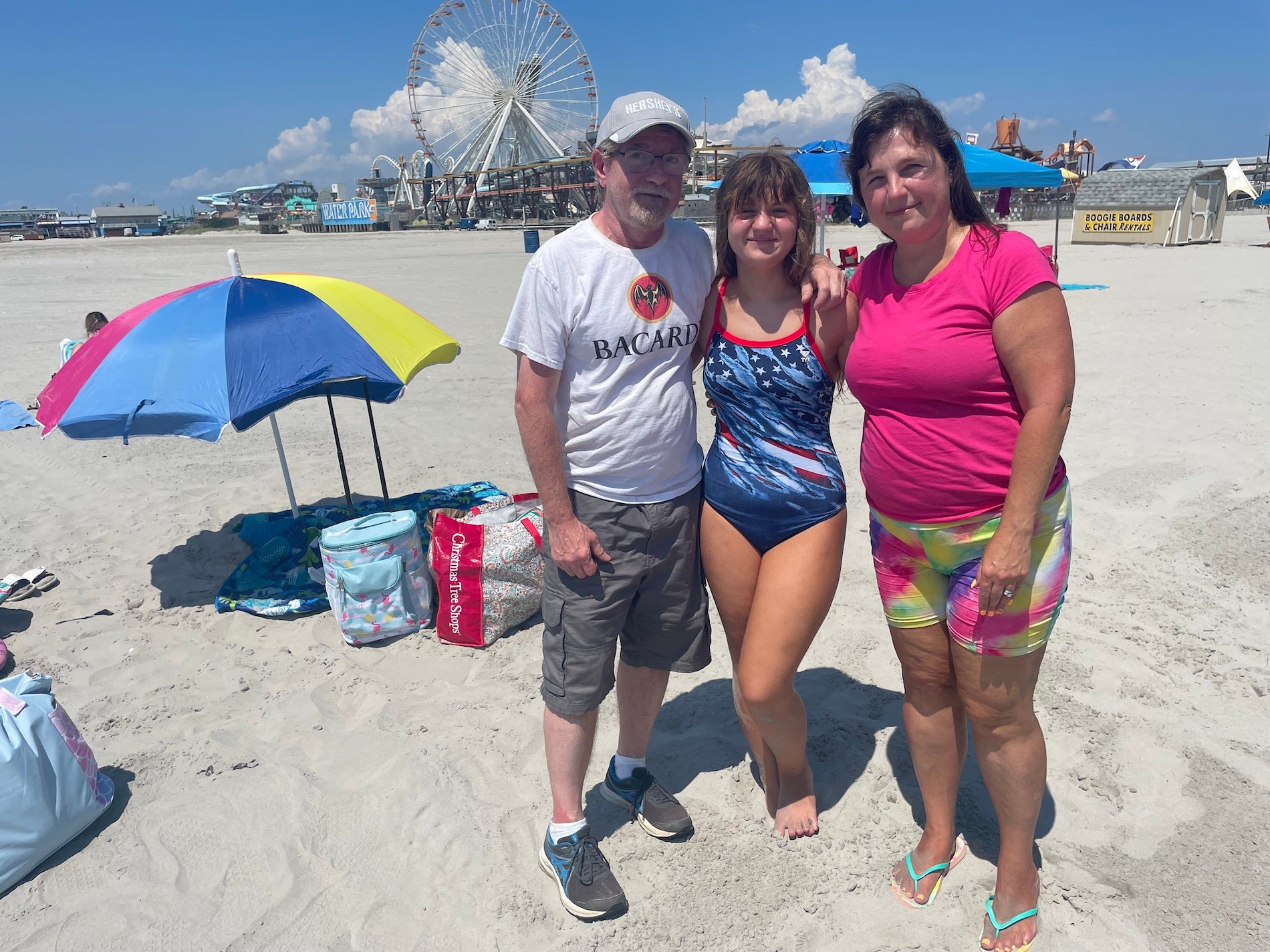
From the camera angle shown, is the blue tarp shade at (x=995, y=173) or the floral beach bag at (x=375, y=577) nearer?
the floral beach bag at (x=375, y=577)

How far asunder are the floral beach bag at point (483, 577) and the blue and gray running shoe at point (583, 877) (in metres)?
1.39

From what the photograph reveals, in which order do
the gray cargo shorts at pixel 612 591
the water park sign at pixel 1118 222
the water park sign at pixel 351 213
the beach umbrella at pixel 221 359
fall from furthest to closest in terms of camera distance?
1. the water park sign at pixel 351 213
2. the water park sign at pixel 1118 222
3. the beach umbrella at pixel 221 359
4. the gray cargo shorts at pixel 612 591

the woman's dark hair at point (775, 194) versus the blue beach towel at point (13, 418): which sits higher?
the woman's dark hair at point (775, 194)

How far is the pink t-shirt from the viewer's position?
66.3 inches

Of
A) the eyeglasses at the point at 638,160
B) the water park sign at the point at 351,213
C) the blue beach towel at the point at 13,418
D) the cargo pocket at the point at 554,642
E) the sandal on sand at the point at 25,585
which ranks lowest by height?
the sandal on sand at the point at 25,585

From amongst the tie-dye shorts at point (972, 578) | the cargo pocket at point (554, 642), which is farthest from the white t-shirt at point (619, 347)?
the tie-dye shorts at point (972, 578)

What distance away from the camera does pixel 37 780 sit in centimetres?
232

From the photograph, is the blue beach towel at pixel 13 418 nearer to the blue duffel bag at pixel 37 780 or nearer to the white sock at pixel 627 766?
the blue duffel bag at pixel 37 780

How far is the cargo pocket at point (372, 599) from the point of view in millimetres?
3549

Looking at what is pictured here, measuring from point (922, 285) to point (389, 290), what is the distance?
15681mm

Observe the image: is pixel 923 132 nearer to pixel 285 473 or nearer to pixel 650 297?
pixel 650 297

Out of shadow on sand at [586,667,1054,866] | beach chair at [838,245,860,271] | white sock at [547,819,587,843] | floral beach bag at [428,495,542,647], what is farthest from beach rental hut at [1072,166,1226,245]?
white sock at [547,819,587,843]

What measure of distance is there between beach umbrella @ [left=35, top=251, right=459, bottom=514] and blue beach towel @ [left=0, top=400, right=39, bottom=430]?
442cm

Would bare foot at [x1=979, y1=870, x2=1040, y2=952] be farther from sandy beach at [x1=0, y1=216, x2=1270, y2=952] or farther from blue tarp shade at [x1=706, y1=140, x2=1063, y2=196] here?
blue tarp shade at [x1=706, y1=140, x2=1063, y2=196]
